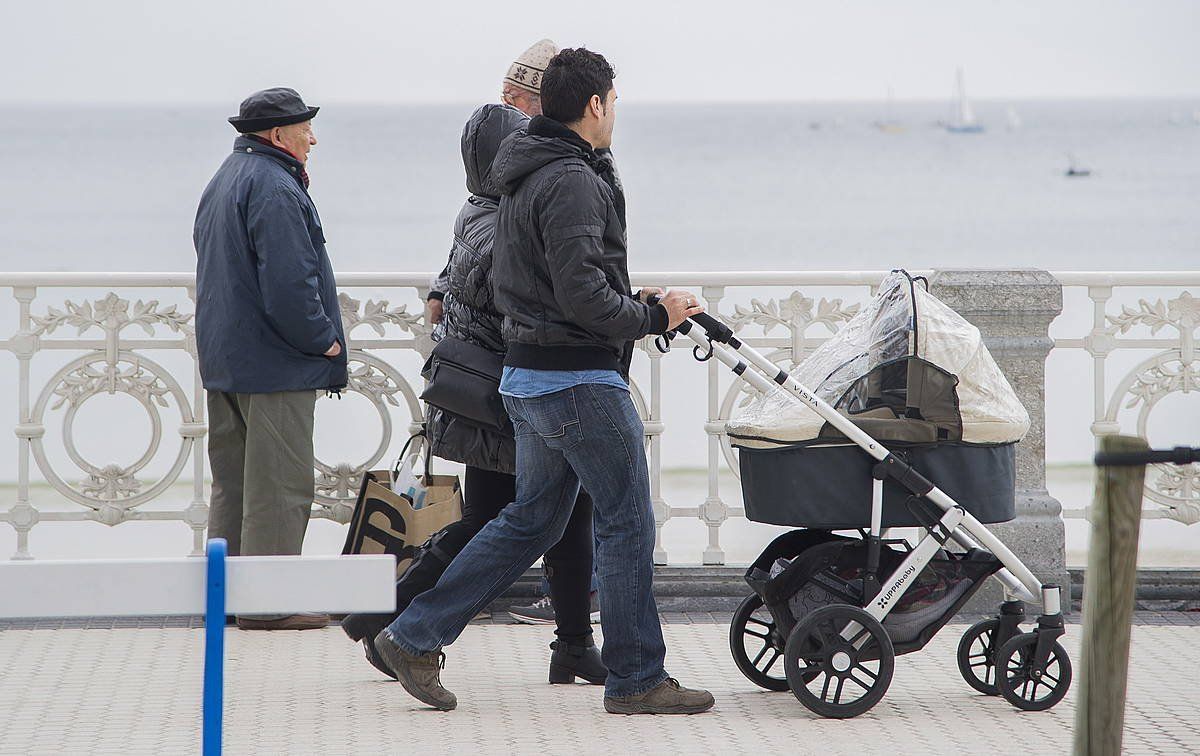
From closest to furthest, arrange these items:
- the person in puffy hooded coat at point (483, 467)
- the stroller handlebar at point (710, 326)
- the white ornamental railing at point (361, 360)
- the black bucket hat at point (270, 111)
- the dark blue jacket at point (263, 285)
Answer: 1. the stroller handlebar at point (710, 326)
2. the person in puffy hooded coat at point (483, 467)
3. the dark blue jacket at point (263, 285)
4. the black bucket hat at point (270, 111)
5. the white ornamental railing at point (361, 360)

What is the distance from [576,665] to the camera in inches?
185

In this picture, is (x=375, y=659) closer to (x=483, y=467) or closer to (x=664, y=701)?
(x=483, y=467)

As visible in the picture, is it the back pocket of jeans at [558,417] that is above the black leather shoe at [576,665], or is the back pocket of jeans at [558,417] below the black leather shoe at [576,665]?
above

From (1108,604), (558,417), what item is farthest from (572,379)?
(1108,604)

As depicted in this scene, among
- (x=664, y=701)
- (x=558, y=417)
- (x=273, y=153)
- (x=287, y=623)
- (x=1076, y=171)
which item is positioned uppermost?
(x=1076, y=171)

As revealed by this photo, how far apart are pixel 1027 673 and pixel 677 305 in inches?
54.2

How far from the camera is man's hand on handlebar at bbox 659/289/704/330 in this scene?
4137 millimetres

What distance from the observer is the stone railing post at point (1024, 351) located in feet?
18.5

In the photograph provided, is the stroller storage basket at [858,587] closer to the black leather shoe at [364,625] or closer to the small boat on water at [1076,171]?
the black leather shoe at [364,625]

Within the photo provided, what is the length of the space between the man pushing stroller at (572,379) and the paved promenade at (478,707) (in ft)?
0.74

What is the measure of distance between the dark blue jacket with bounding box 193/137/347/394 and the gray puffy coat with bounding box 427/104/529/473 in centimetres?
73

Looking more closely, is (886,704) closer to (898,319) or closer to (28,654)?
(898,319)

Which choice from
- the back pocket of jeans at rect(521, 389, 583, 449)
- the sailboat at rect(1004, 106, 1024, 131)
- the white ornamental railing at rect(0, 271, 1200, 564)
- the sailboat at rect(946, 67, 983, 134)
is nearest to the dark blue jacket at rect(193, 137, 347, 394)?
the white ornamental railing at rect(0, 271, 1200, 564)

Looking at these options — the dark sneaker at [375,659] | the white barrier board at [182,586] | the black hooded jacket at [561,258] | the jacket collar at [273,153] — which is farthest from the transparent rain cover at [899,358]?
the white barrier board at [182,586]
